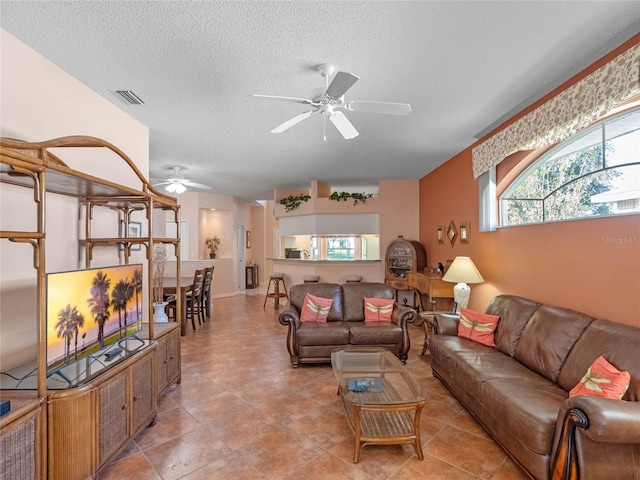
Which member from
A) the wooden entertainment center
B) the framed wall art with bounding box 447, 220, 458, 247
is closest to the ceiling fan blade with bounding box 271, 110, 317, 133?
the wooden entertainment center

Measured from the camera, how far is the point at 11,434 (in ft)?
4.45

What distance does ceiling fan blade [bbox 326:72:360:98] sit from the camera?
1981 mm

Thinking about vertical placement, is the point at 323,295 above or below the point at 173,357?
above

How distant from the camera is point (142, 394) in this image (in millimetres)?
2260

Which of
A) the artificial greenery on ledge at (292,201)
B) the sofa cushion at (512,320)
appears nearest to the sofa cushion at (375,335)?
the sofa cushion at (512,320)

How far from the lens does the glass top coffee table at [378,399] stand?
2.05 meters

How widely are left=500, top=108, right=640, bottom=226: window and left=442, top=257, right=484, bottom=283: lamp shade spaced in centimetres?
74

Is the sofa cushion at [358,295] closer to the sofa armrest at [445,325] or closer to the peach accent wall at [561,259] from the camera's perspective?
the sofa armrest at [445,325]

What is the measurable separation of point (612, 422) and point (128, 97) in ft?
13.9

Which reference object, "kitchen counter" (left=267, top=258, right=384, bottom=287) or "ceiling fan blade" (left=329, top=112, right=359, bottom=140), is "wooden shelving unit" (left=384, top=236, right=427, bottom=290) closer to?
"kitchen counter" (left=267, top=258, right=384, bottom=287)

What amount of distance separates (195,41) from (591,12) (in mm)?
2585

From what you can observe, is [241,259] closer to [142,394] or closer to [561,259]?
[142,394]

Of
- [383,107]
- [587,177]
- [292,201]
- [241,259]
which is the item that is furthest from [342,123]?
[241,259]

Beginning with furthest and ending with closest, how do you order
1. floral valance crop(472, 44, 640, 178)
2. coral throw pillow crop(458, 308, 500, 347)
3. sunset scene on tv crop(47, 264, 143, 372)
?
coral throw pillow crop(458, 308, 500, 347)
floral valance crop(472, 44, 640, 178)
sunset scene on tv crop(47, 264, 143, 372)
